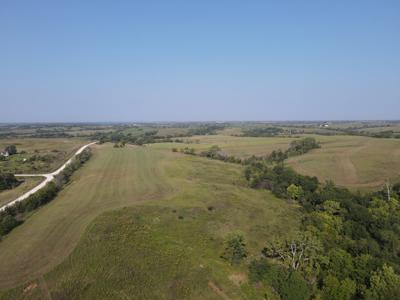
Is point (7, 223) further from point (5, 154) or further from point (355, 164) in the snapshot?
point (5, 154)

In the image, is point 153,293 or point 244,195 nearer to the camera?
point 153,293

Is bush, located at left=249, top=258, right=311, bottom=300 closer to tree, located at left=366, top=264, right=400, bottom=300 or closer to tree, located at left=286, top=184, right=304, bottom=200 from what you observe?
tree, located at left=366, top=264, right=400, bottom=300

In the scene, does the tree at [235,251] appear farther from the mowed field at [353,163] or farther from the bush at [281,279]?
the mowed field at [353,163]

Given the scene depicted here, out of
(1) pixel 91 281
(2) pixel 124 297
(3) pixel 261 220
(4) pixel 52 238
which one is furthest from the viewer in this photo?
(3) pixel 261 220

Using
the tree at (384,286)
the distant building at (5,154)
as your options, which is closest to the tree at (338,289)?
the tree at (384,286)

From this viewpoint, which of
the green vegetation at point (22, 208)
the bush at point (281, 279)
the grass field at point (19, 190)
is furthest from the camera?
the grass field at point (19, 190)

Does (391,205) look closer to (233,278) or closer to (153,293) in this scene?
(233,278)

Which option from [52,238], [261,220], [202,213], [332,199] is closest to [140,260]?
[52,238]
